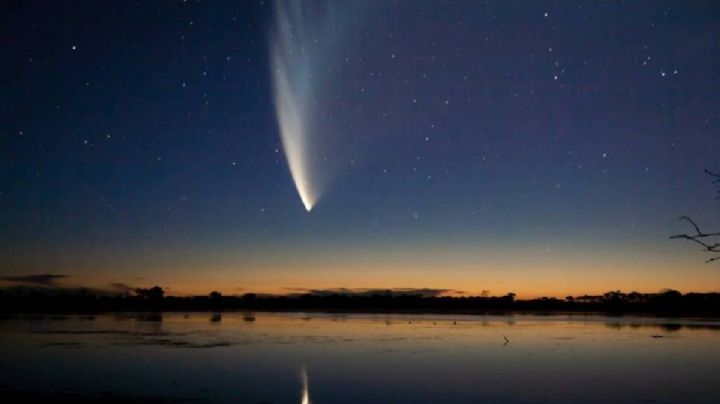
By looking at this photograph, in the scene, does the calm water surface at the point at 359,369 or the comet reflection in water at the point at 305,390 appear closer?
the comet reflection in water at the point at 305,390

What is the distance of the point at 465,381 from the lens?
24.2 m

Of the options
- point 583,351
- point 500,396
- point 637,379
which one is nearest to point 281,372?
point 500,396

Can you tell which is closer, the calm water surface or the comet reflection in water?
the comet reflection in water

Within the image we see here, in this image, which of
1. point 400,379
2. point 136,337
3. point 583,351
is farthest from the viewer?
point 136,337

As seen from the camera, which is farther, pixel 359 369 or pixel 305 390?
pixel 359 369

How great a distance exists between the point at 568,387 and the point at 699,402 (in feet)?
13.1

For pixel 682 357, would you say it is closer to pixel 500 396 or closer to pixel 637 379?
pixel 637 379

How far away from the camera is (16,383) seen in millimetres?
21594

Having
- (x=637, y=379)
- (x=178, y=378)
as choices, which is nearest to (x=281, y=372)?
(x=178, y=378)

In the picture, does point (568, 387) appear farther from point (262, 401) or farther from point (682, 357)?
point (682, 357)

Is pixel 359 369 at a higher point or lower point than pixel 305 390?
higher

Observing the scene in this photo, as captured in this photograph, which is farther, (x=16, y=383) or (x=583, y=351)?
(x=583, y=351)

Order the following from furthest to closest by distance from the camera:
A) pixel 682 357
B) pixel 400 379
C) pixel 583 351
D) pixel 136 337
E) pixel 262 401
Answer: pixel 136 337 → pixel 583 351 → pixel 682 357 → pixel 400 379 → pixel 262 401

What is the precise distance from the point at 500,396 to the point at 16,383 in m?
15.1
